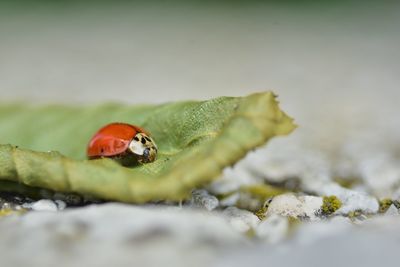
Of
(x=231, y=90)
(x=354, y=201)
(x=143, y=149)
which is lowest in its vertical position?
(x=354, y=201)

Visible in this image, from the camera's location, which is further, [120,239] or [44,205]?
[44,205]

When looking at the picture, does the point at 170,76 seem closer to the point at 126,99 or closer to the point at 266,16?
the point at 126,99

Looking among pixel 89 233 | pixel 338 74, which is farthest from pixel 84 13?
pixel 89 233

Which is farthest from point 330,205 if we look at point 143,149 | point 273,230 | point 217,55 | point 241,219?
point 217,55

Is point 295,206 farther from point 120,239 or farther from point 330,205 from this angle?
point 120,239

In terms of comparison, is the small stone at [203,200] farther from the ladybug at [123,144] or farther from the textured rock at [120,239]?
the textured rock at [120,239]

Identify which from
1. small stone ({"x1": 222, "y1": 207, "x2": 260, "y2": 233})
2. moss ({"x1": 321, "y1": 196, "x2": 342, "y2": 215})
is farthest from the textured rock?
moss ({"x1": 321, "y1": 196, "x2": 342, "y2": 215})
